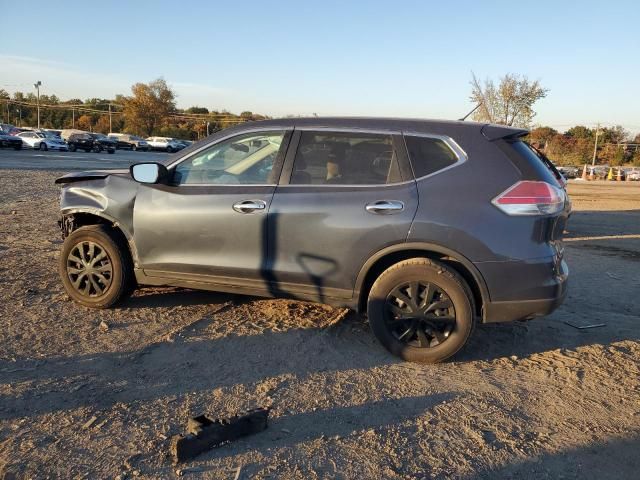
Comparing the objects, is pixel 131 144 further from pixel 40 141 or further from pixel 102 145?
pixel 40 141

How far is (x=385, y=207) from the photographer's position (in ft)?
13.4

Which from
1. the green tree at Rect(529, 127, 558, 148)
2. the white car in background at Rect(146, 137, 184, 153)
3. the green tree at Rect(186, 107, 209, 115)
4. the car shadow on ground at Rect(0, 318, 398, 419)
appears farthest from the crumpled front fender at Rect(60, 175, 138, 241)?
the green tree at Rect(186, 107, 209, 115)

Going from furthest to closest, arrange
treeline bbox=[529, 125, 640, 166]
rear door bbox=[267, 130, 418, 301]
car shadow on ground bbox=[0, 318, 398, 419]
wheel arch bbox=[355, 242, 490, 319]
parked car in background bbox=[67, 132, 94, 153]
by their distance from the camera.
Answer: treeline bbox=[529, 125, 640, 166], parked car in background bbox=[67, 132, 94, 153], rear door bbox=[267, 130, 418, 301], wheel arch bbox=[355, 242, 490, 319], car shadow on ground bbox=[0, 318, 398, 419]

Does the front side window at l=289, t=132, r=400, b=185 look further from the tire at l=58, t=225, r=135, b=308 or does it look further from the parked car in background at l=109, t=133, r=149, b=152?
the parked car in background at l=109, t=133, r=149, b=152

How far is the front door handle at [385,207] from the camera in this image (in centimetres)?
407

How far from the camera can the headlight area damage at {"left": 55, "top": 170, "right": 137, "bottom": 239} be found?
488cm

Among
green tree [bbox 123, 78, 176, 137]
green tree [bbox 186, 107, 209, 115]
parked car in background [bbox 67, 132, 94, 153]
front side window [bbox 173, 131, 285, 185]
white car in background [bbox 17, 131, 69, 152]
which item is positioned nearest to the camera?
front side window [bbox 173, 131, 285, 185]

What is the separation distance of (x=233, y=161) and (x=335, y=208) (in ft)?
3.72

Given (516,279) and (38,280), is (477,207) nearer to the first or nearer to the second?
(516,279)

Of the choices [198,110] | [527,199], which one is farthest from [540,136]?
[198,110]

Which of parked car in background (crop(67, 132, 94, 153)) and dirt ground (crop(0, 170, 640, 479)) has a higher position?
parked car in background (crop(67, 132, 94, 153))

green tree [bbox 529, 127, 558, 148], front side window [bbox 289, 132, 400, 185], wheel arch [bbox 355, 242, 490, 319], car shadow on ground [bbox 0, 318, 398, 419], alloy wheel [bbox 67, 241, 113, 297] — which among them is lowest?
car shadow on ground [bbox 0, 318, 398, 419]

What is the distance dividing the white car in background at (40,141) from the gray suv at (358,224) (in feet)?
148

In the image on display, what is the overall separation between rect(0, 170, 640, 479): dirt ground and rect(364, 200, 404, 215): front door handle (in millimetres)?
1160
